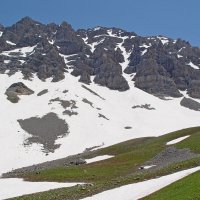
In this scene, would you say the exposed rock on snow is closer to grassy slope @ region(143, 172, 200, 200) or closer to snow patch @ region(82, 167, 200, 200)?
snow patch @ region(82, 167, 200, 200)

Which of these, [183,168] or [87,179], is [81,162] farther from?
[183,168]

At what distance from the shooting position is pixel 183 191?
36.0 m

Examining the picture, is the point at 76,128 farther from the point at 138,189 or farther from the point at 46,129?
the point at 138,189

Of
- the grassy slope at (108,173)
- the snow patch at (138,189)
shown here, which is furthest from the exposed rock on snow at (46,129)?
the snow patch at (138,189)

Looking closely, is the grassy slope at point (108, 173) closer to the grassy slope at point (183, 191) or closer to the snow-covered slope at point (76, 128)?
the grassy slope at point (183, 191)

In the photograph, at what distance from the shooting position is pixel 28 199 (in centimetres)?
4741

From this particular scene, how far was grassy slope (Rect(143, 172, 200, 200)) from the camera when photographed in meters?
34.0

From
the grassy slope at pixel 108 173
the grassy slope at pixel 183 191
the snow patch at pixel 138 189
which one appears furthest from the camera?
the grassy slope at pixel 108 173

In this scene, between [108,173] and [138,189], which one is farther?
[108,173]

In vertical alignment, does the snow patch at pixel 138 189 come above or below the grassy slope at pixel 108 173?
below

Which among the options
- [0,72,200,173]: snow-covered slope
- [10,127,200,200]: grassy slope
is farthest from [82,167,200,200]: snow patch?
[0,72,200,173]: snow-covered slope

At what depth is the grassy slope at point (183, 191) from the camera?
1339 inches

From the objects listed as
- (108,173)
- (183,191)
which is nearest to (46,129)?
(108,173)

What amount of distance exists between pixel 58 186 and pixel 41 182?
461 cm
